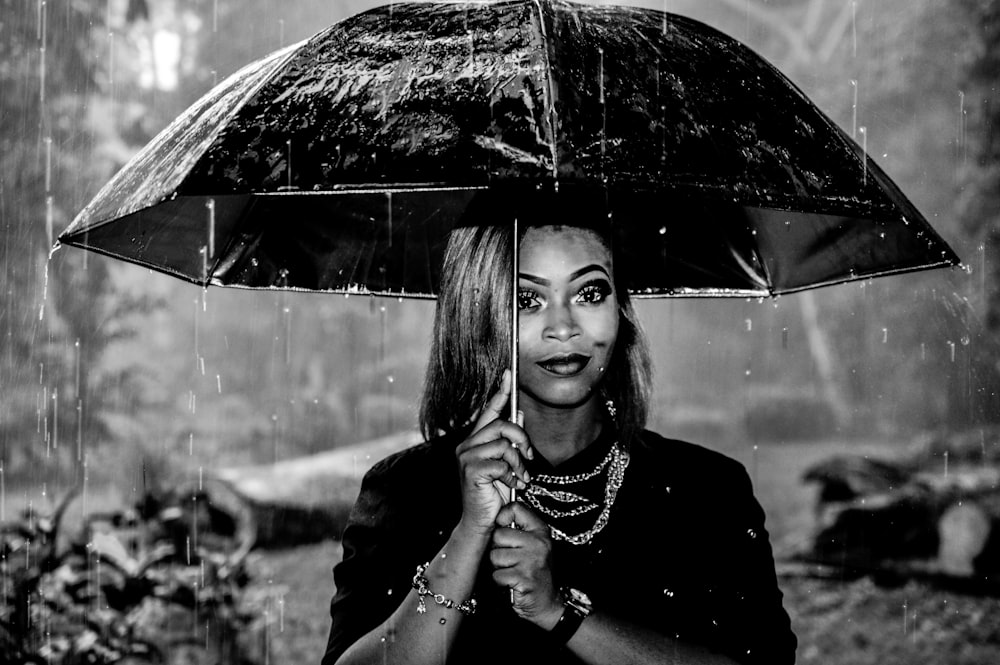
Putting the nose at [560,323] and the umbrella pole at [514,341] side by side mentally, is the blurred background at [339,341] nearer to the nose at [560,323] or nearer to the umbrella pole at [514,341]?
the nose at [560,323]

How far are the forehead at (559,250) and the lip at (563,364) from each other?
0.73ft

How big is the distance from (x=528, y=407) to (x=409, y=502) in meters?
0.41

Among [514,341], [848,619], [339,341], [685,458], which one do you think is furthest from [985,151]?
[514,341]

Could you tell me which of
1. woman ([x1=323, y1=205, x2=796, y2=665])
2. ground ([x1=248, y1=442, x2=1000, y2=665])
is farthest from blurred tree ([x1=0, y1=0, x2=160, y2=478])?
woman ([x1=323, y1=205, x2=796, y2=665])

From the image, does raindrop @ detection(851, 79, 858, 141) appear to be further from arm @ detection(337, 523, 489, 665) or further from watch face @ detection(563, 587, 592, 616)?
arm @ detection(337, 523, 489, 665)

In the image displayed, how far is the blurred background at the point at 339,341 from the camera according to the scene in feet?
26.6

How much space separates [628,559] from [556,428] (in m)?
0.40

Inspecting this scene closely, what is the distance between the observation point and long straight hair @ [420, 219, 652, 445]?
2.60 metres

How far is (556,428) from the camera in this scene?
106 inches

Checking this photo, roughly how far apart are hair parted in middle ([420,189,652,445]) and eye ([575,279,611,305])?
0.12 meters

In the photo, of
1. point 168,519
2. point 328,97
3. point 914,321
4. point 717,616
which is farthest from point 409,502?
point 914,321

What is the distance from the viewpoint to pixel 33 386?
8211mm

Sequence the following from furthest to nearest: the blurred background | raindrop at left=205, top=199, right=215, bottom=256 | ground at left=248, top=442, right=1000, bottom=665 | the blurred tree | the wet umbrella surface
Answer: ground at left=248, top=442, right=1000, bottom=665 → the blurred background → the blurred tree → raindrop at left=205, top=199, right=215, bottom=256 → the wet umbrella surface

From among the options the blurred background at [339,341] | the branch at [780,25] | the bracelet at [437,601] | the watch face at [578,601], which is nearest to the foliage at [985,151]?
the blurred background at [339,341]
